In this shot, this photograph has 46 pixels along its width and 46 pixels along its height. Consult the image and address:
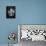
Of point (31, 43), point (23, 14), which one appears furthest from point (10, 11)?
point (31, 43)

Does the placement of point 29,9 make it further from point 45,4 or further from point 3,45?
point 3,45

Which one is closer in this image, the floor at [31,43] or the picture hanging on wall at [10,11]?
the floor at [31,43]

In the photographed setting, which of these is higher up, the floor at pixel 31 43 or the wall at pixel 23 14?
the wall at pixel 23 14

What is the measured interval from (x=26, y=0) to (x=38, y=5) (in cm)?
34

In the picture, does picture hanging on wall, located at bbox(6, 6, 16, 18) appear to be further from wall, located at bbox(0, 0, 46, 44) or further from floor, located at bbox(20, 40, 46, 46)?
floor, located at bbox(20, 40, 46, 46)

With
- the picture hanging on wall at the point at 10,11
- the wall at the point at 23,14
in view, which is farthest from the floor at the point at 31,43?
the picture hanging on wall at the point at 10,11

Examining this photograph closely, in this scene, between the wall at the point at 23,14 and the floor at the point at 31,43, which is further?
the wall at the point at 23,14

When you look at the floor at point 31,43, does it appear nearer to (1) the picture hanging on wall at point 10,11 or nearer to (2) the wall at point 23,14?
(2) the wall at point 23,14

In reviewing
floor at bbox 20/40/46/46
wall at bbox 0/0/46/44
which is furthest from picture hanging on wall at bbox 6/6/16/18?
floor at bbox 20/40/46/46

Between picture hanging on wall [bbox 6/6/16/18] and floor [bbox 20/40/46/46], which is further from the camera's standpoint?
picture hanging on wall [bbox 6/6/16/18]

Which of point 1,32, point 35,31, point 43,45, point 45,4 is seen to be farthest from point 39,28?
point 1,32

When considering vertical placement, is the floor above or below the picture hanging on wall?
below

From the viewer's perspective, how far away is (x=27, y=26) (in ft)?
11.3

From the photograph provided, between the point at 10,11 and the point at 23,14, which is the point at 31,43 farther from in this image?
the point at 10,11
